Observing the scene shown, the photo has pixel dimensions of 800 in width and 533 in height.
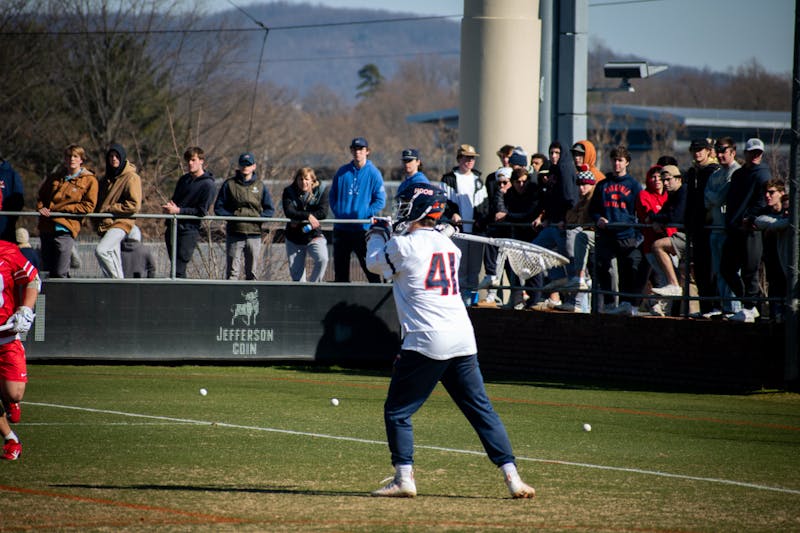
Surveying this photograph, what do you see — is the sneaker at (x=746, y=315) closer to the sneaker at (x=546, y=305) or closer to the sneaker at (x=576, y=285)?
the sneaker at (x=576, y=285)

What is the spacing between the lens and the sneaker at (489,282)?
57.8 feet

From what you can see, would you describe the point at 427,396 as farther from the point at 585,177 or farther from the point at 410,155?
the point at 585,177

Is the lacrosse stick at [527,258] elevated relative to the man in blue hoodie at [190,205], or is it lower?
lower

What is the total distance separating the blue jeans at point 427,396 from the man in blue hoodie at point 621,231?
7.54 metres

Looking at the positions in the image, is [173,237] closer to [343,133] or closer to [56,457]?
[56,457]

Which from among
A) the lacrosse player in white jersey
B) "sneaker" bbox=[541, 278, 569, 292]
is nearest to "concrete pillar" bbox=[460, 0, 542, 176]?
"sneaker" bbox=[541, 278, 569, 292]

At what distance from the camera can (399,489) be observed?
841 cm

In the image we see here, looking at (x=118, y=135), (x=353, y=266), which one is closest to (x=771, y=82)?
(x=118, y=135)

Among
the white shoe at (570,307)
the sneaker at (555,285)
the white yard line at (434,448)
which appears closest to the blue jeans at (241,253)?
the sneaker at (555,285)

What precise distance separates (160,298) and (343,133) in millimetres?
148818

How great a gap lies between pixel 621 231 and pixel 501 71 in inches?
314

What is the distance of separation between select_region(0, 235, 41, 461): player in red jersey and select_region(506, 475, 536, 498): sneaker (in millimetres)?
3994

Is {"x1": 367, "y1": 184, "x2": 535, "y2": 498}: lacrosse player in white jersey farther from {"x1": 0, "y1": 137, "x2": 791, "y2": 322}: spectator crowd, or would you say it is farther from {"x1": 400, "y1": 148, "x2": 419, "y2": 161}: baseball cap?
{"x1": 400, "y1": 148, "x2": 419, "y2": 161}: baseball cap

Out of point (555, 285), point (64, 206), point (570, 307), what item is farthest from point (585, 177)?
point (64, 206)
